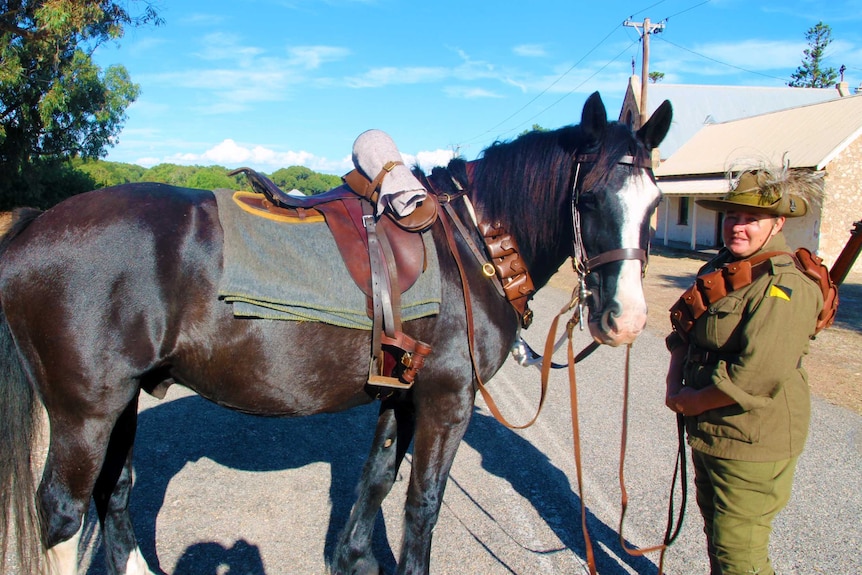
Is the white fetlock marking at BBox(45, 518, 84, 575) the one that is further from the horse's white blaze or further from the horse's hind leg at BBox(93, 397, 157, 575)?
the horse's white blaze

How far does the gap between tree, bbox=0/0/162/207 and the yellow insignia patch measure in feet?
58.3

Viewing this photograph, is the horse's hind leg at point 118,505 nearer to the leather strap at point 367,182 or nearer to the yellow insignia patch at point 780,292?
the leather strap at point 367,182

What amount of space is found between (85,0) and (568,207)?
18760 millimetres

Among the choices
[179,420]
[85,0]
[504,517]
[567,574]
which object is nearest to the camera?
[567,574]

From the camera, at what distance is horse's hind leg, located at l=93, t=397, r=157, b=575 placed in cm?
246

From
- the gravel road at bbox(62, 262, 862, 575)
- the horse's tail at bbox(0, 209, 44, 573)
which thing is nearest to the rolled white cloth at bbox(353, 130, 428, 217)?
the horse's tail at bbox(0, 209, 44, 573)

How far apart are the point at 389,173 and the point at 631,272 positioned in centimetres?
105

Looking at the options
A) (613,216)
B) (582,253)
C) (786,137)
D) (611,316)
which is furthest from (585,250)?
(786,137)

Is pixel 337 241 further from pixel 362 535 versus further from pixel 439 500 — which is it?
pixel 362 535

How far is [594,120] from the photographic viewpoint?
7.34 ft

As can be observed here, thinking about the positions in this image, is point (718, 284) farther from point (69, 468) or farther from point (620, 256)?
point (69, 468)

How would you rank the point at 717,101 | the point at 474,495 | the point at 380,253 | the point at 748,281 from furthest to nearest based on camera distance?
the point at 717,101
the point at 474,495
the point at 380,253
the point at 748,281

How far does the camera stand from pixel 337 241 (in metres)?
2.18

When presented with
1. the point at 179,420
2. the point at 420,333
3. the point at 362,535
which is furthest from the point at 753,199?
the point at 179,420
